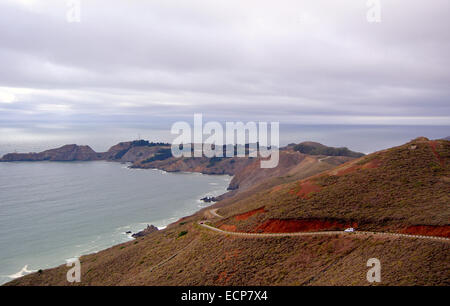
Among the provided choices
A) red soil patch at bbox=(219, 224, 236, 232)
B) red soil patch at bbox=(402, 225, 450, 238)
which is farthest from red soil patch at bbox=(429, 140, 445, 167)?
red soil patch at bbox=(219, 224, 236, 232)

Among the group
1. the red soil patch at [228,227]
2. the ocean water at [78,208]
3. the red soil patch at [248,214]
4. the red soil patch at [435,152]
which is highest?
the red soil patch at [435,152]

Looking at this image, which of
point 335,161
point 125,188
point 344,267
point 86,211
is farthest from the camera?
point 125,188

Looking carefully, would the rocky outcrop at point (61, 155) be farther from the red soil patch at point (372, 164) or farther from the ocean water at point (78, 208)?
the red soil patch at point (372, 164)

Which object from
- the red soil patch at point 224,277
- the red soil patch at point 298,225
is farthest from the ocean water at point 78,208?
the red soil patch at point 298,225

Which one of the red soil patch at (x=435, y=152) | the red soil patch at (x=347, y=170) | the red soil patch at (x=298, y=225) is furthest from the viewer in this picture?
the red soil patch at (x=347, y=170)
